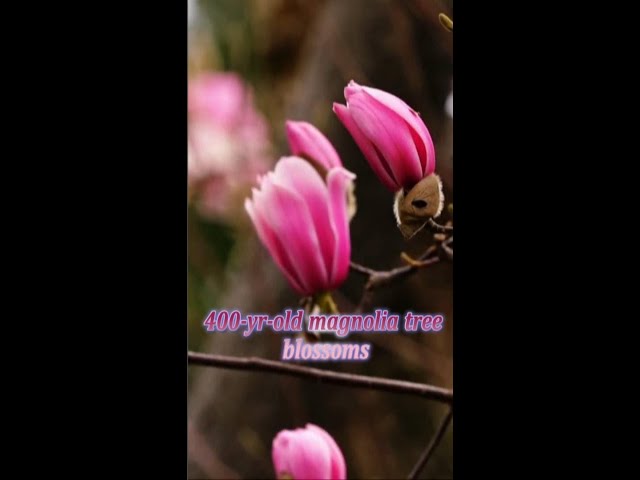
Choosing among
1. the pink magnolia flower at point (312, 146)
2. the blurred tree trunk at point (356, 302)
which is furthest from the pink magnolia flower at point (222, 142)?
the pink magnolia flower at point (312, 146)

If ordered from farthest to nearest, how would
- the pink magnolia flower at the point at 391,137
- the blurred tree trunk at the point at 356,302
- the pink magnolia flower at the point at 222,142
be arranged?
the pink magnolia flower at the point at 222,142
the blurred tree trunk at the point at 356,302
the pink magnolia flower at the point at 391,137

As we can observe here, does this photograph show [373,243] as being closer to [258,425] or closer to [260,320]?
[260,320]

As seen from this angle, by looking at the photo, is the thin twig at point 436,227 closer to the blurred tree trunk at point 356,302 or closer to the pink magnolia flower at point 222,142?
the blurred tree trunk at point 356,302

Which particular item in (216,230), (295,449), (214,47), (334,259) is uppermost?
(214,47)

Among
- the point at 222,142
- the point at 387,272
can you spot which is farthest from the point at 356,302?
the point at 222,142

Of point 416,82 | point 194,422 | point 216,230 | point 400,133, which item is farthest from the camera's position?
point 216,230

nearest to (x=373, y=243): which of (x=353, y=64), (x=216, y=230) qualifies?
(x=353, y=64)
